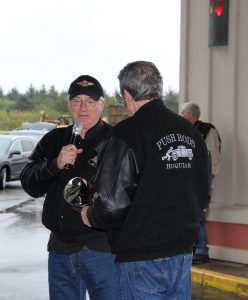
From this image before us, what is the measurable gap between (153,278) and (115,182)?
0.49 meters

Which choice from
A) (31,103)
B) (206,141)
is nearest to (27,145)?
(206,141)

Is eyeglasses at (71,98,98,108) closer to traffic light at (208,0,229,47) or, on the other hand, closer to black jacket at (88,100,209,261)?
black jacket at (88,100,209,261)

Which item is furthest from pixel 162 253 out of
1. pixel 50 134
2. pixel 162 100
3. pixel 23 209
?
pixel 23 209

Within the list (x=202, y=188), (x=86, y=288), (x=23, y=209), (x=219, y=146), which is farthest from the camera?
(x=23, y=209)

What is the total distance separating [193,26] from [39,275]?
3418mm

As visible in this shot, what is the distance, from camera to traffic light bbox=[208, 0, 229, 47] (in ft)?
26.7

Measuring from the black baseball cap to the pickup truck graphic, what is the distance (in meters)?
0.93

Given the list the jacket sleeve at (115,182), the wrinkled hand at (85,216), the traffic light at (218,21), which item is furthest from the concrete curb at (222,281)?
the jacket sleeve at (115,182)

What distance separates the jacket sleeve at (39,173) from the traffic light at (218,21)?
4.43 metres

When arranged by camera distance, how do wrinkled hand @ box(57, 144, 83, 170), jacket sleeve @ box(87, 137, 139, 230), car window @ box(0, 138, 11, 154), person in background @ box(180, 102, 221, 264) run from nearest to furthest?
jacket sleeve @ box(87, 137, 139, 230) < wrinkled hand @ box(57, 144, 83, 170) < person in background @ box(180, 102, 221, 264) < car window @ box(0, 138, 11, 154)

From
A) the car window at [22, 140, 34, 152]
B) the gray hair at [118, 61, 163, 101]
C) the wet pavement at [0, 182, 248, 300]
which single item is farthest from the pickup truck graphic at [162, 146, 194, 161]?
the car window at [22, 140, 34, 152]

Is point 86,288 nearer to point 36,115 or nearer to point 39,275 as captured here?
point 39,275

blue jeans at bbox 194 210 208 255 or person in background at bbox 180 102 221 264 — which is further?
blue jeans at bbox 194 210 208 255

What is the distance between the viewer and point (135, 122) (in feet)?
10.9
